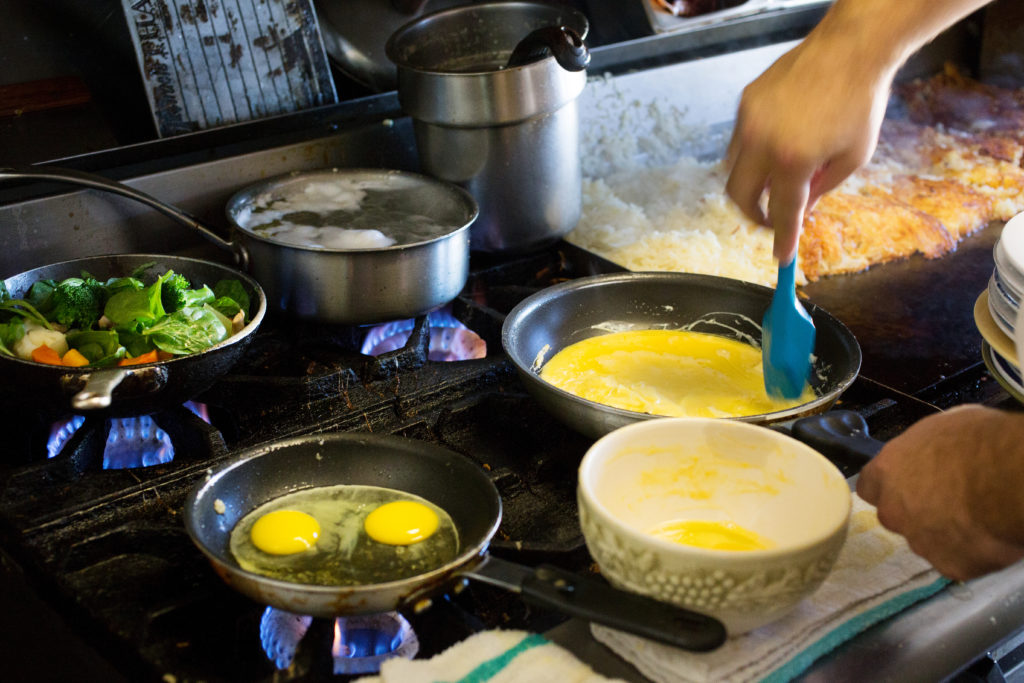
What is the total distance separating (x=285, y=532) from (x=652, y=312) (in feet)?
2.52

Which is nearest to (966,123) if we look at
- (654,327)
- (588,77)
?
(588,77)

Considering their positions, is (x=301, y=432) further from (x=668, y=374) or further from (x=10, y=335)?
(x=668, y=374)

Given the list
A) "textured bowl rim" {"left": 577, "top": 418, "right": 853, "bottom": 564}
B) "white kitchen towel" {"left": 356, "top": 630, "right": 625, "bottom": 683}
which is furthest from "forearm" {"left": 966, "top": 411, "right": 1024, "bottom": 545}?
"white kitchen towel" {"left": 356, "top": 630, "right": 625, "bottom": 683}

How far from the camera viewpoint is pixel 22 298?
1332 millimetres

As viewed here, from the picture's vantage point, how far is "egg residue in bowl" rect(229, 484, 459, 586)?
0.96 m

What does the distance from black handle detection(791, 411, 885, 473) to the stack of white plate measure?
0.31m

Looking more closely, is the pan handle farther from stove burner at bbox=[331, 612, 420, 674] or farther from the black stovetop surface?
stove burner at bbox=[331, 612, 420, 674]

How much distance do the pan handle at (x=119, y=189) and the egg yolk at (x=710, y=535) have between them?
85 cm

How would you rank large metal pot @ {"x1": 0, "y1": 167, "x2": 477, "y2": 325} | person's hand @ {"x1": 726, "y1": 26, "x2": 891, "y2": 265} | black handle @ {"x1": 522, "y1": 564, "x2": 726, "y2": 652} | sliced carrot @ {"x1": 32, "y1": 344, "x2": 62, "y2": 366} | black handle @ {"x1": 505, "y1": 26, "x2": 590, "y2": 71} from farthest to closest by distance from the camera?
black handle @ {"x1": 505, "y1": 26, "x2": 590, "y2": 71} < large metal pot @ {"x1": 0, "y1": 167, "x2": 477, "y2": 325} < sliced carrot @ {"x1": 32, "y1": 344, "x2": 62, "y2": 366} < person's hand @ {"x1": 726, "y1": 26, "x2": 891, "y2": 265} < black handle @ {"x1": 522, "y1": 564, "x2": 726, "y2": 652}

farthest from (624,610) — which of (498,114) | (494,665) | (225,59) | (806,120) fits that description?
(225,59)

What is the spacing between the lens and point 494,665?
87 centimetres

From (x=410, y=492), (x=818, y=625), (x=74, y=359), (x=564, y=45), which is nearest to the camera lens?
(x=818, y=625)

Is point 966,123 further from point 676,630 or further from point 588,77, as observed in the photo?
point 676,630

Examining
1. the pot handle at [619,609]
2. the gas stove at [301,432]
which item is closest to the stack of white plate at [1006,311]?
the gas stove at [301,432]
